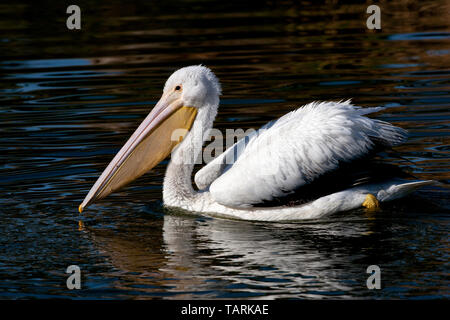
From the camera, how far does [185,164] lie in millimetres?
6316

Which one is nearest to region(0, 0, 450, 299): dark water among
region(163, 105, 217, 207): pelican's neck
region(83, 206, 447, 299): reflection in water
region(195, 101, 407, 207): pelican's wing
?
region(83, 206, 447, 299): reflection in water

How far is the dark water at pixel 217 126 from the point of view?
4.73m

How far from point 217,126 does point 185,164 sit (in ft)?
7.45

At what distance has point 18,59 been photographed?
1262 cm

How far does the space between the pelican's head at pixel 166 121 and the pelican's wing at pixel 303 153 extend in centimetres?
Result: 70

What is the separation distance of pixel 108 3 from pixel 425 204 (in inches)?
511

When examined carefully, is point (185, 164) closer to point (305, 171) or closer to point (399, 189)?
point (305, 171)

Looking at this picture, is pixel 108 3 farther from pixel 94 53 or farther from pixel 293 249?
pixel 293 249

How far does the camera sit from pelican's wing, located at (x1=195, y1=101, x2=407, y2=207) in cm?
568
